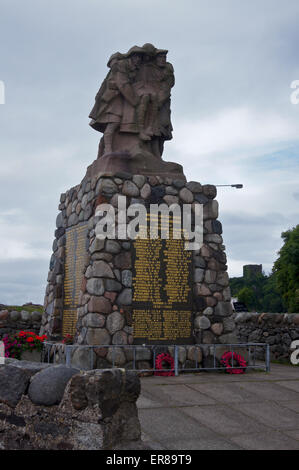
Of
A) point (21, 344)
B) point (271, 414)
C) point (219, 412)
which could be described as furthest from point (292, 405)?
point (21, 344)

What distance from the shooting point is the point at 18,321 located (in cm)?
→ 1280

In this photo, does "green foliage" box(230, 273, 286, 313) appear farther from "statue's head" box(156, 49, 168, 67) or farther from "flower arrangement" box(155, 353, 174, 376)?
"flower arrangement" box(155, 353, 174, 376)

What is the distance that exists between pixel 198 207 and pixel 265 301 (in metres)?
44.8

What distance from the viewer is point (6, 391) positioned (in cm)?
461

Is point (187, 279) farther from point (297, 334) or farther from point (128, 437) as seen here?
point (128, 437)

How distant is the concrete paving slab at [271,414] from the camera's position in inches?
235

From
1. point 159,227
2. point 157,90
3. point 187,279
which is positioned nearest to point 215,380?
point 187,279

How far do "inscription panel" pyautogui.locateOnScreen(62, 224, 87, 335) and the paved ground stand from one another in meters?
2.66

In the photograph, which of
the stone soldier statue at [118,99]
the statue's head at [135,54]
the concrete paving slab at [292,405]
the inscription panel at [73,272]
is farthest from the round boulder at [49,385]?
the statue's head at [135,54]

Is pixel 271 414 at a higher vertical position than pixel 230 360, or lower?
lower

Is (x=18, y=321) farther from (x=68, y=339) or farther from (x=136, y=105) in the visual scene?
(x=136, y=105)

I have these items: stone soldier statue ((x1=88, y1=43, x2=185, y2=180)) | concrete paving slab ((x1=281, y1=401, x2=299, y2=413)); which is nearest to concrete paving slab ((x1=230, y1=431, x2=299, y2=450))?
concrete paving slab ((x1=281, y1=401, x2=299, y2=413))

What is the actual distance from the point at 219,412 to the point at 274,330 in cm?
733
